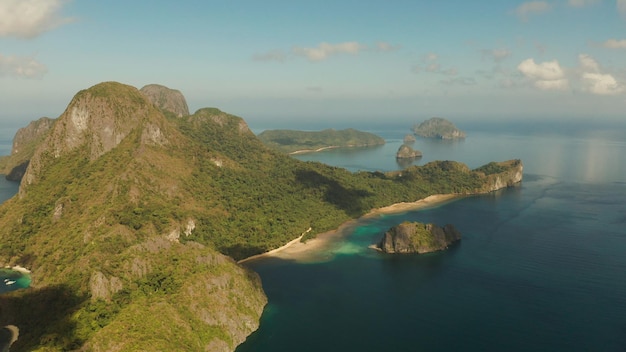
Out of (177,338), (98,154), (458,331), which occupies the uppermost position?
(98,154)

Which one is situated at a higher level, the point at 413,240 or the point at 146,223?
the point at 146,223

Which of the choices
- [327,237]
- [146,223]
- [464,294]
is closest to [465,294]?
[464,294]

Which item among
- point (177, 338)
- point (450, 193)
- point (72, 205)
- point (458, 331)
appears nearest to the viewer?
point (177, 338)

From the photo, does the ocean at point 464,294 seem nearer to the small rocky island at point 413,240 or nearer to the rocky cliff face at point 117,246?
the small rocky island at point 413,240

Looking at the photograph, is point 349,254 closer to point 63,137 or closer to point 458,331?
point 458,331

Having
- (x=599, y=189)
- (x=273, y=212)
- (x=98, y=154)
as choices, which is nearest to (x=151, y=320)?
(x=273, y=212)

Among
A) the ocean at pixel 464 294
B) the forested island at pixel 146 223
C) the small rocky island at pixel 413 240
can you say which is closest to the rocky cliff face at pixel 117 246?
the forested island at pixel 146 223

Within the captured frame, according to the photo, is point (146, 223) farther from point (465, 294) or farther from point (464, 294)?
point (465, 294)
